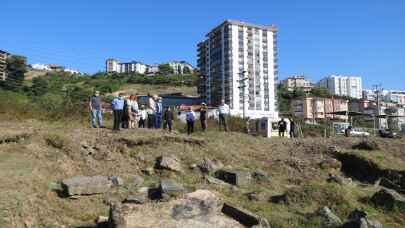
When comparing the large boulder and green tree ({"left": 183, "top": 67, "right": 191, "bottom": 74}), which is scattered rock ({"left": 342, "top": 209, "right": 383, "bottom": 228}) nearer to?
the large boulder

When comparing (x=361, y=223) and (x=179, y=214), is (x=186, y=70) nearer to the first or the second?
(x=179, y=214)

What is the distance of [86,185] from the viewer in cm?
944

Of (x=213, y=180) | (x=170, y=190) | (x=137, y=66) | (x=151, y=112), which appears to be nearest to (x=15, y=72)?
(x=151, y=112)

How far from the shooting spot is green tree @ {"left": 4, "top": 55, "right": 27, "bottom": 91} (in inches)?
3107

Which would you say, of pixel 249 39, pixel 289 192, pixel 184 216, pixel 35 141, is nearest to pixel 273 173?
pixel 289 192

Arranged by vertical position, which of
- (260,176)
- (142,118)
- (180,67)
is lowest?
(260,176)

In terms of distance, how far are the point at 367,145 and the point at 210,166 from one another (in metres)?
6.85

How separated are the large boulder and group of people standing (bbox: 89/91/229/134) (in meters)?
6.54

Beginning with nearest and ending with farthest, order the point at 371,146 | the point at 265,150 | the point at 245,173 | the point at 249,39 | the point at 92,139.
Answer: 1. the point at 245,173
2. the point at 92,139
3. the point at 265,150
4. the point at 371,146
5. the point at 249,39

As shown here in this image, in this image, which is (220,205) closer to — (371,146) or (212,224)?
(212,224)

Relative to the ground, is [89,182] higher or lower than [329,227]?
higher

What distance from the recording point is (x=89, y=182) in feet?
31.2

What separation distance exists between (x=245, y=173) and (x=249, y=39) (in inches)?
3865

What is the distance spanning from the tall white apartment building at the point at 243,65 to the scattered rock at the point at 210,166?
86791 mm
